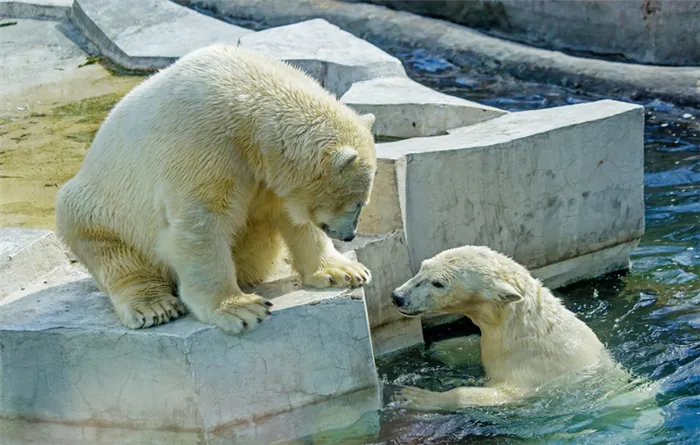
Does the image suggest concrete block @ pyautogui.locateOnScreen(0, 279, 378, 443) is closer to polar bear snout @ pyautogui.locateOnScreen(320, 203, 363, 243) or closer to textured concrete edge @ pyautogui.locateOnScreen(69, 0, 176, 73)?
polar bear snout @ pyautogui.locateOnScreen(320, 203, 363, 243)

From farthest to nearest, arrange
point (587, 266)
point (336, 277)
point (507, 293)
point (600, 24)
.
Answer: point (600, 24) < point (587, 266) < point (507, 293) < point (336, 277)

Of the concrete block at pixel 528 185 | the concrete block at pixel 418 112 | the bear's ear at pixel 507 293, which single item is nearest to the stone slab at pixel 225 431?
the bear's ear at pixel 507 293

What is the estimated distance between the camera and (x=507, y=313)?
189 inches

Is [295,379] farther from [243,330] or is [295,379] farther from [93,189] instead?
[93,189]

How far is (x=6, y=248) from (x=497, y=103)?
5.69 meters

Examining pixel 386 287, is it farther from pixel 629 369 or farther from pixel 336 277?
pixel 629 369

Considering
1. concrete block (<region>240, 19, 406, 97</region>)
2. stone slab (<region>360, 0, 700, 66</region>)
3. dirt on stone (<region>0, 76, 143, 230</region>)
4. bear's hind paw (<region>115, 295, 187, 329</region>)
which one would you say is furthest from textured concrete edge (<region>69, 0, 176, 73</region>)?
bear's hind paw (<region>115, 295, 187, 329</region>)

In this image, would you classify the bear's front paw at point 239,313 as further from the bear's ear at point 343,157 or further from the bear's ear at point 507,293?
the bear's ear at point 507,293

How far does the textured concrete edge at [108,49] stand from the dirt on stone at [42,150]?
0.25 metres

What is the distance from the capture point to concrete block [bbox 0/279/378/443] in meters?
3.99

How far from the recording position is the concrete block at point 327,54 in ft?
24.2

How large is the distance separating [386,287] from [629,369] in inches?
50.9

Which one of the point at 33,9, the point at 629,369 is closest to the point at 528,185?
the point at 629,369

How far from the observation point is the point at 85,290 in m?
4.52
